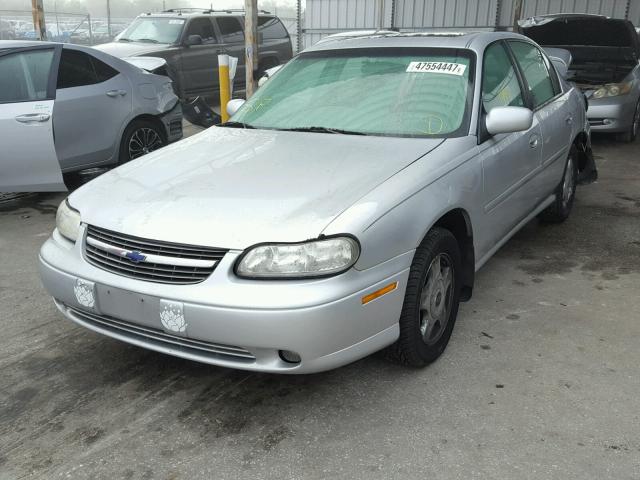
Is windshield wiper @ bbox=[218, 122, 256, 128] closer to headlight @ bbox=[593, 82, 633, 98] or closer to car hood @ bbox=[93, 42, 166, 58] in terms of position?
headlight @ bbox=[593, 82, 633, 98]

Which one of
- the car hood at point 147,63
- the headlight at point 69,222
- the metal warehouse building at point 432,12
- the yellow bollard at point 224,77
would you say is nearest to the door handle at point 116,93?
the yellow bollard at point 224,77

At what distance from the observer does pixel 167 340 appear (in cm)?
268

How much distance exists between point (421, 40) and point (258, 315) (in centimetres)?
227

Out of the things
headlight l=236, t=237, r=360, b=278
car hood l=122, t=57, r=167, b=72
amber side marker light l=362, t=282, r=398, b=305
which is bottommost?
amber side marker light l=362, t=282, r=398, b=305

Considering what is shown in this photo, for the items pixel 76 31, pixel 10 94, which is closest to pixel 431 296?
pixel 10 94

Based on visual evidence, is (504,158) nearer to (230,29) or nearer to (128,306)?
(128,306)

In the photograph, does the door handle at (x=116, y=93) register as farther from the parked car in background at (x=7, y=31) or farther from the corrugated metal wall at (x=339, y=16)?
the parked car in background at (x=7, y=31)

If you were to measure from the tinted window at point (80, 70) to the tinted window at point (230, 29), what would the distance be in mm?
6580

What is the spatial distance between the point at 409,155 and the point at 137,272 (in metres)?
1.36

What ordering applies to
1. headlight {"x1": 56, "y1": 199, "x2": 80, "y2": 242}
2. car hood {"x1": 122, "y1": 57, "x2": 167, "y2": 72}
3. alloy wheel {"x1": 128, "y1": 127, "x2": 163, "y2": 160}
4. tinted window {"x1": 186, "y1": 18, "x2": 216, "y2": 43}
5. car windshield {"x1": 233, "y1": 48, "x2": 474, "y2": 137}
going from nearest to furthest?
headlight {"x1": 56, "y1": 199, "x2": 80, "y2": 242}, car windshield {"x1": 233, "y1": 48, "x2": 474, "y2": 137}, alloy wheel {"x1": 128, "y1": 127, "x2": 163, "y2": 160}, car hood {"x1": 122, "y1": 57, "x2": 167, "y2": 72}, tinted window {"x1": 186, "y1": 18, "x2": 216, "y2": 43}

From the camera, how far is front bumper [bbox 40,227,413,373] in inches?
95.5

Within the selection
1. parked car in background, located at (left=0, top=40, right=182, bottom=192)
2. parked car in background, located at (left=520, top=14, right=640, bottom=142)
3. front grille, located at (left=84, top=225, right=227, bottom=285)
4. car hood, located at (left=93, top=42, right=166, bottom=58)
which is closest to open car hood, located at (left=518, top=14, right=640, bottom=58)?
parked car in background, located at (left=520, top=14, right=640, bottom=142)

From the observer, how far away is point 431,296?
3.04 metres

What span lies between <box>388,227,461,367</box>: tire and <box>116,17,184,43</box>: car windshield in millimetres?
9935
